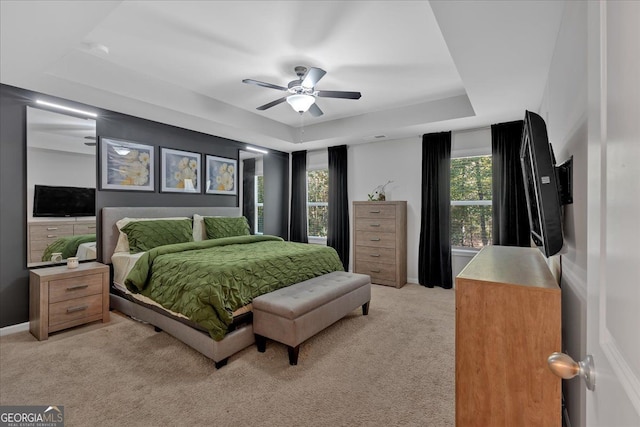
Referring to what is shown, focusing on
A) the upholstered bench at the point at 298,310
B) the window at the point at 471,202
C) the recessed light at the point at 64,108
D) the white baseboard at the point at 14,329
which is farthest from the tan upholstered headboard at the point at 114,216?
the window at the point at 471,202

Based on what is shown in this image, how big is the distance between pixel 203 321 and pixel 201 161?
9.76 feet

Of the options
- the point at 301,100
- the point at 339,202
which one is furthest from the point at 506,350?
the point at 339,202

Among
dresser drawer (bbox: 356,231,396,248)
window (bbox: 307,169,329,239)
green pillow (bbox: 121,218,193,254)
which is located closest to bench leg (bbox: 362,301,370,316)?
dresser drawer (bbox: 356,231,396,248)

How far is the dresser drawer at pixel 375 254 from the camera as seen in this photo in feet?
15.1

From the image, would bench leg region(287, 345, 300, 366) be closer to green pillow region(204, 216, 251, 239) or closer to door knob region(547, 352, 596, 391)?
door knob region(547, 352, 596, 391)

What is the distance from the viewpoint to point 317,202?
5.92 m

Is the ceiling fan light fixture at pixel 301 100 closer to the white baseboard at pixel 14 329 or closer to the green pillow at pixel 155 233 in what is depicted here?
the green pillow at pixel 155 233

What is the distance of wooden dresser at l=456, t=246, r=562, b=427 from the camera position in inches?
49.6

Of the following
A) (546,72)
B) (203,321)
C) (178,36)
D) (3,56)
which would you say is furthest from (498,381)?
(3,56)

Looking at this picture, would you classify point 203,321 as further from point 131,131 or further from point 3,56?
point 131,131

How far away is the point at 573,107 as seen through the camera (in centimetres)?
154

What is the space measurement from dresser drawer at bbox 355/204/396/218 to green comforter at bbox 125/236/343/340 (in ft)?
4.95

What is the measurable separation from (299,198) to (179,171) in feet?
7.68

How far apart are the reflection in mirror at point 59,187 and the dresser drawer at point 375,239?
140 inches
